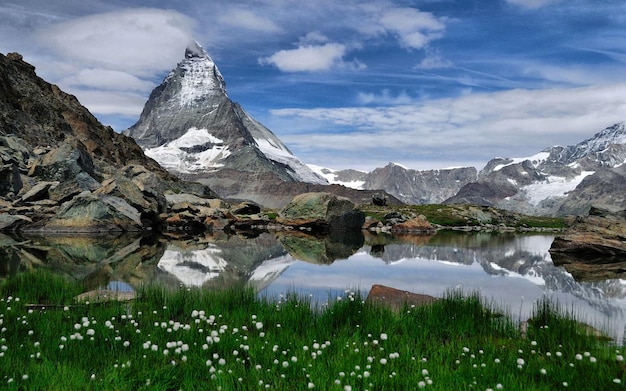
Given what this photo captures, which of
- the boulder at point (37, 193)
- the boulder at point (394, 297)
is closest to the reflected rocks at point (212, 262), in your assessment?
the boulder at point (394, 297)

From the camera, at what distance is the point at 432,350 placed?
517 inches

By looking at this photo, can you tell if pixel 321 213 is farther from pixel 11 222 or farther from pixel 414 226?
pixel 11 222

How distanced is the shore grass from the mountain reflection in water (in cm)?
340

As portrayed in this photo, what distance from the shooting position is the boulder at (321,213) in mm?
87125

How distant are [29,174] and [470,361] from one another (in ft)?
270

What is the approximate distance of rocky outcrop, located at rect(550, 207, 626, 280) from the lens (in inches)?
1710

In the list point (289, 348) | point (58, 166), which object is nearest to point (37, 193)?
point (58, 166)

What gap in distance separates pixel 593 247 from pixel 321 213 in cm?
4294

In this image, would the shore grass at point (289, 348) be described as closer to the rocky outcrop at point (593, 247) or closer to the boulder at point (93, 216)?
the rocky outcrop at point (593, 247)

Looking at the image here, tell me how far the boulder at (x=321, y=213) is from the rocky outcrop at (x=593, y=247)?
123ft

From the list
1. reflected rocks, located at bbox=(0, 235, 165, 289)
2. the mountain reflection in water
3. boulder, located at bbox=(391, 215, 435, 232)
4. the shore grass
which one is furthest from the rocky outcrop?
boulder, located at bbox=(391, 215, 435, 232)

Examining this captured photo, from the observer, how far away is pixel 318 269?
120ft

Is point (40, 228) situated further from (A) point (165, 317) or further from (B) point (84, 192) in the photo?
(A) point (165, 317)

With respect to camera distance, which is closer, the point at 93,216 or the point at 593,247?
the point at 593,247
